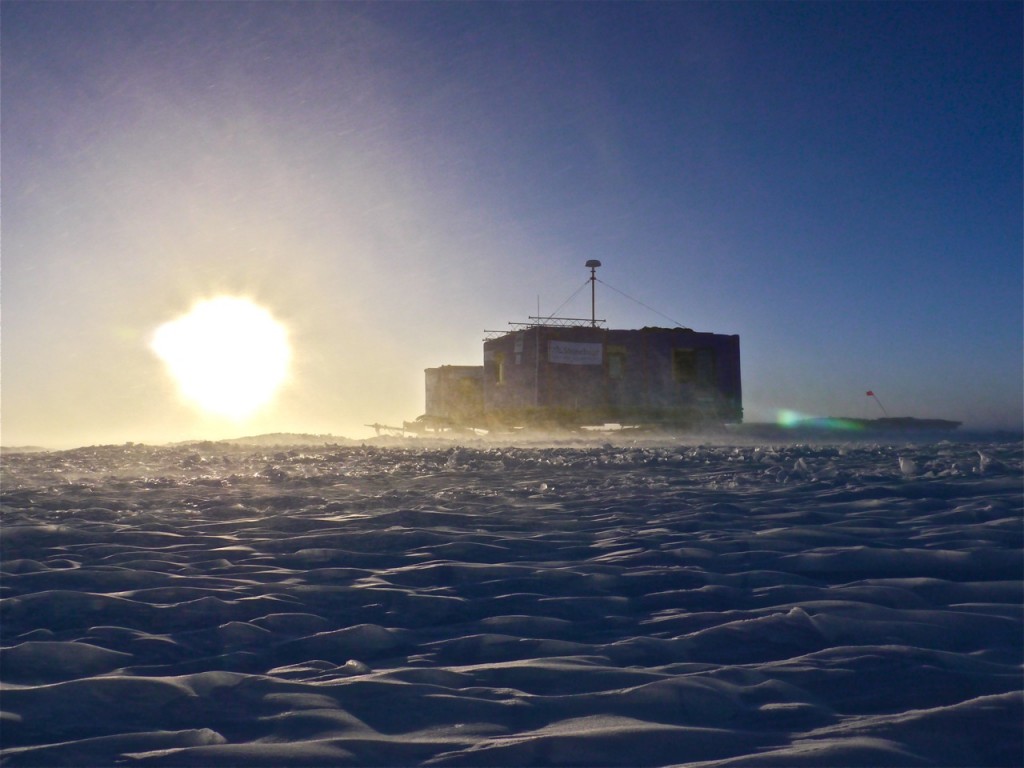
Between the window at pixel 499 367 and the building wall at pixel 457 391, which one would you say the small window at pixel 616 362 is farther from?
the building wall at pixel 457 391

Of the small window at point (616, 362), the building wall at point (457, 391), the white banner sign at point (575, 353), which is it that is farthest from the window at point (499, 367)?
the building wall at point (457, 391)

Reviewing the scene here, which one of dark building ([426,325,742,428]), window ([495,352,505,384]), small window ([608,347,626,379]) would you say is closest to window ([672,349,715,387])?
dark building ([426,325,742,428])

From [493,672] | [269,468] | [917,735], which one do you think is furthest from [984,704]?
[269,468]

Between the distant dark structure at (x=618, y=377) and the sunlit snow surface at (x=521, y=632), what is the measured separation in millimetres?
25086

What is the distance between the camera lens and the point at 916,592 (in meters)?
3.99

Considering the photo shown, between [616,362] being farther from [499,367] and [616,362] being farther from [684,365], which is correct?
[499,367]

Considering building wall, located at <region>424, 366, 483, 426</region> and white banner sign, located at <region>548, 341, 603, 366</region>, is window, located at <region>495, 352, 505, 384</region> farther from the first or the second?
building wall, located at <region>424, 366, 483, 426</region>

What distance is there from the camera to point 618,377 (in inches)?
1308

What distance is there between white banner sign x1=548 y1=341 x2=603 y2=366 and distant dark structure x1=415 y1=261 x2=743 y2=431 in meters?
0.04

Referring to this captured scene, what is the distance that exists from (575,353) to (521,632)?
29.5 meters

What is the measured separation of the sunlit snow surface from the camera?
8.03 feet

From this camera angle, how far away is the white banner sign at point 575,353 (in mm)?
32594

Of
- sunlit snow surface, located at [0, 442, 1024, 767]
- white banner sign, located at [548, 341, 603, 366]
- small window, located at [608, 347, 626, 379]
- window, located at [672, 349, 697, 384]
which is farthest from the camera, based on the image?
window, located at [672, 349, 697, 384]

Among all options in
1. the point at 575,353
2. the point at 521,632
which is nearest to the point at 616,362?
the point at 575,353
